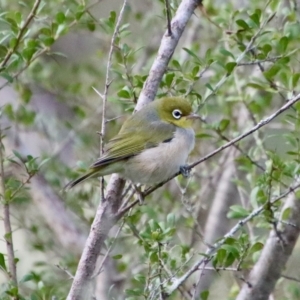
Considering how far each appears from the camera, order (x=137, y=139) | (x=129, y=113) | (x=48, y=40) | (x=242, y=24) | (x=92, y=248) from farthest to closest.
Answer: (x=129, y=113), (x=137, y=139), (x=48, y=40), (x=242, y=24), (x=92, y=248)

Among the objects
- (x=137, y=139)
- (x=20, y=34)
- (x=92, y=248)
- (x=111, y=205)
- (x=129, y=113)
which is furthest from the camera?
(x=129, y=113)

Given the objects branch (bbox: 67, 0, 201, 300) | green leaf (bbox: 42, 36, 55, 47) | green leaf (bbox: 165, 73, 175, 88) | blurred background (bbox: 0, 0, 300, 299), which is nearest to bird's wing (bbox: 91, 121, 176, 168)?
blurred background (bbox: 0, 0, 300, 299)

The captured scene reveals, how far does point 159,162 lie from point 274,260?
663 mm

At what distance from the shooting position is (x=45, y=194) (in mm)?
4484

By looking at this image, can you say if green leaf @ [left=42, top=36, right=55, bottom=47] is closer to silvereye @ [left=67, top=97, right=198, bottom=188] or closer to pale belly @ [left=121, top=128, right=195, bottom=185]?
silvereye @ [left=67, top=97, right=198, bottom=188]

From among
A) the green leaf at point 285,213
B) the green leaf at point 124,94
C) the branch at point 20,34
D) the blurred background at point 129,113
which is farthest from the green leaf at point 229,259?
the branch at point 20,34

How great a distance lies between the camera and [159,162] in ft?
10.3

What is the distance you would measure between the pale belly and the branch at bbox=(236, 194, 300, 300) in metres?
0.52

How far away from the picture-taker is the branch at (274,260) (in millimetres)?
3076

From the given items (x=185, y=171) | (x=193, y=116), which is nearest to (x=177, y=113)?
(x=193, y=116)

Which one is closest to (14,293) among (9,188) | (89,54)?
(9,188)

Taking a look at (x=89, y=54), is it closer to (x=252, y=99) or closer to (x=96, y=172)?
(x=252, y=99)

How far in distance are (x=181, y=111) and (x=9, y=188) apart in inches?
36.4

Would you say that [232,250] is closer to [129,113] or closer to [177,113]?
[177,113]
